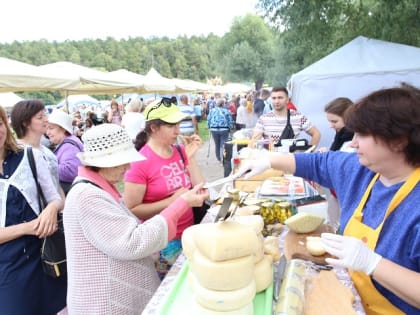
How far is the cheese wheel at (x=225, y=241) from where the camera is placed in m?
1.06

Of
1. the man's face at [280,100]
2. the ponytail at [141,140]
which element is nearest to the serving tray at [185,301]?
the ponytail at [141,140]

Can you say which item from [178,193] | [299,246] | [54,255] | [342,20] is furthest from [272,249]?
[342,20]

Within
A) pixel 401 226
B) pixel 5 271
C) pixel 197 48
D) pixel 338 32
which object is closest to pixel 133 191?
pixel 5 271

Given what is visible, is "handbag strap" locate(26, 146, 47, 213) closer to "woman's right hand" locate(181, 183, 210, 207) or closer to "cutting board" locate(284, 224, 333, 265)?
"woman's right hand" locate(181, 183, 210, 207)

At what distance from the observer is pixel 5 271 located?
6.63 feet

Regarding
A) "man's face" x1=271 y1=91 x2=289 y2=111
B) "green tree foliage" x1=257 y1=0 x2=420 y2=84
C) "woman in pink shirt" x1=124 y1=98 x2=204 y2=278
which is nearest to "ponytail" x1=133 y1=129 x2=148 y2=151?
"woman in pink shirt" x1=124 y1=98 x2=204 y2=278

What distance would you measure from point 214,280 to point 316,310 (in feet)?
1.49

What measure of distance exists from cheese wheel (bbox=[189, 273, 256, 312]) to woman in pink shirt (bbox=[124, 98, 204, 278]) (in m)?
1.19

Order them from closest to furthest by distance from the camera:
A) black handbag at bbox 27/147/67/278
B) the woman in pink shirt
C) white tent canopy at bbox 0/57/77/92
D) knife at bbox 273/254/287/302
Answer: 1. knife at bbox 273/254/287/302
2. black handbag at bbox 27/147/67/278
3. the woman in pink shirt
4. white tent canopy at bbox 0/57/77/92

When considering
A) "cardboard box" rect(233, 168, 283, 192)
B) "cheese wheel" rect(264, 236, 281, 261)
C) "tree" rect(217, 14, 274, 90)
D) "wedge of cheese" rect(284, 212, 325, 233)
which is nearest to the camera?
"cheese wheel" rect(264, 236, 281, 261)

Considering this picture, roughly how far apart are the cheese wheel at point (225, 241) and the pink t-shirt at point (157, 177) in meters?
1.35

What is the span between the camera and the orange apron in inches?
53.7

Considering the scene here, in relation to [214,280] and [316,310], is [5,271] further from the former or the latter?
[316,310]

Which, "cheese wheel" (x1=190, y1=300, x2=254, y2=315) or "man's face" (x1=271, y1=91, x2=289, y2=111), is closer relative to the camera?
"cheese wheel" (x1=190, y1=300, x2=254, y2=315)
